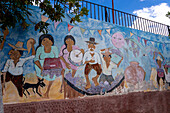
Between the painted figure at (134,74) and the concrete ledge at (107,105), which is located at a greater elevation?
the painted figure at (134,74)

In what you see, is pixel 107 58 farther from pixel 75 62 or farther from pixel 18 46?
pixel 18 46

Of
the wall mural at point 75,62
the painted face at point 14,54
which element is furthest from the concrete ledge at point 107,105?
the painted face at point 14,54

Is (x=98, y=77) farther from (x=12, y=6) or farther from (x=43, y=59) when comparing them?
(x=12, y=6)

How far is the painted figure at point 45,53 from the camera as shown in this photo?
4.92 metres

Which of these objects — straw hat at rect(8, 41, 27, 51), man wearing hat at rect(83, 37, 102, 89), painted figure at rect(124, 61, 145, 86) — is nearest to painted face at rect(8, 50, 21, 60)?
straw hat at rect(8, 41, 27, 51)

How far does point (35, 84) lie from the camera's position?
4785 mm

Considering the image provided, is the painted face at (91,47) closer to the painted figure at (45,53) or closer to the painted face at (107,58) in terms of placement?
the painted face at (107,58)

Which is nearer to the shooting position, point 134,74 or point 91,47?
point 91,47

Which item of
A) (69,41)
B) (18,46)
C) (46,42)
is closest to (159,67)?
(69,41)

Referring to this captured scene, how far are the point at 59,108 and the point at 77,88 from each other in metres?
0.82

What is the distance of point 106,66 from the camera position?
6371 millimetres

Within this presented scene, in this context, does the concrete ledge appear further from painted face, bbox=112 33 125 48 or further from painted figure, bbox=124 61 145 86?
painted face, bbox=112 33 125 48

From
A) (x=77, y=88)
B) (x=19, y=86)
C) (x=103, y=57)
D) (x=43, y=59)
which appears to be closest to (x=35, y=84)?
(x=19, y=86)

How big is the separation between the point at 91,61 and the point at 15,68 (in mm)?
2414
